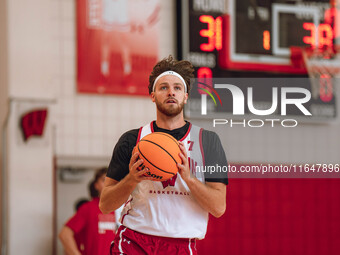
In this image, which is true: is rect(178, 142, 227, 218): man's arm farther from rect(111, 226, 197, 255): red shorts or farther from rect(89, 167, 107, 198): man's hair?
rect(89, 167, 107, 198): man's hair

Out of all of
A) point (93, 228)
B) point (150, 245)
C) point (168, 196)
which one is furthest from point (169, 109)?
point (93, 228)

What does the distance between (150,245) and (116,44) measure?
643cm

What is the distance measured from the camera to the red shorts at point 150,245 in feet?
13.9

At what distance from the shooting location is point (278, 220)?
10.9 meters

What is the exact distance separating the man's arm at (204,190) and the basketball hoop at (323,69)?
660cm

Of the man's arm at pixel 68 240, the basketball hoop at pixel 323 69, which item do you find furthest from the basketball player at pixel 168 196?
the basketball hoop at pixel 323 69

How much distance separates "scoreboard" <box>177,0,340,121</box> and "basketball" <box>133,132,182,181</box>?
19.9 feet

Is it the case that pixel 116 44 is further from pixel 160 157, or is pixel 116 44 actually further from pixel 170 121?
pixel 160 157

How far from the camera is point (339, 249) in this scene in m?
11.2

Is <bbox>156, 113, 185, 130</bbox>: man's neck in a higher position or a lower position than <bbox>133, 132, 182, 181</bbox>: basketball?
higher

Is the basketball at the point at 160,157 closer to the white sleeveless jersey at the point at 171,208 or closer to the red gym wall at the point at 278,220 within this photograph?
the white sleeveless jersey at the point at 171,208

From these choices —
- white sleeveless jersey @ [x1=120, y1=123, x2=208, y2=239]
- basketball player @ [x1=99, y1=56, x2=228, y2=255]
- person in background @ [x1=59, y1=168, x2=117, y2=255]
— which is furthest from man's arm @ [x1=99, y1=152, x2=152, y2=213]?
person in background @ [x1=59, y1=168, x2=117, y2=255]

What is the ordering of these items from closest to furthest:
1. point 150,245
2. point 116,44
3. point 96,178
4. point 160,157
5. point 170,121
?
1. point 160,157
2. point 150,245
3. point 170,121
4. point 96,178
5. point 116,44

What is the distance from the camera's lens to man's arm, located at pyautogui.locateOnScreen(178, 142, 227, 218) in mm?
4031
